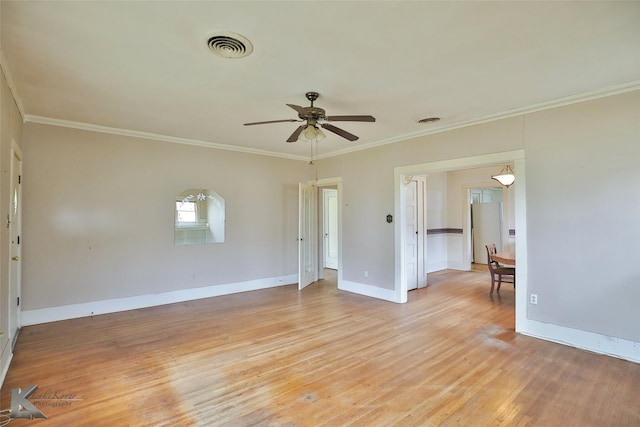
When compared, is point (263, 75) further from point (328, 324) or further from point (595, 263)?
point (595, 263)

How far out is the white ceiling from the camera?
2.07 m

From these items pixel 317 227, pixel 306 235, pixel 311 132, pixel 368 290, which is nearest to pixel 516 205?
pixel 311 132

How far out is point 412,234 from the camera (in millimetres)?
6281

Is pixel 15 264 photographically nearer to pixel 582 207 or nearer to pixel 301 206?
pixel 301 206

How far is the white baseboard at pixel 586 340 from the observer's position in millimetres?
3197

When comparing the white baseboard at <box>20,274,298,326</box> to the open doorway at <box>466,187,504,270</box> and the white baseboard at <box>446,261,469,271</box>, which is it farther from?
the open doorway at <box>466,187,504,270</box>

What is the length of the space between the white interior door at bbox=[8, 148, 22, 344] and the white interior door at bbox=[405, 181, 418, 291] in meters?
5.57

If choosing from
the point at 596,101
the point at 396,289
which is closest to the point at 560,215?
the point at 596,101

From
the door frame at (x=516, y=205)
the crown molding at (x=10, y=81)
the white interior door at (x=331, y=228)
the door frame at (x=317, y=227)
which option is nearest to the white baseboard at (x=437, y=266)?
the white interior door at (x=331, y=228)

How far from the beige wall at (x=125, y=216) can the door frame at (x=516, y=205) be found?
8.46 feet

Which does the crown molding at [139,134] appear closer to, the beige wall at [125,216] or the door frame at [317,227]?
the beige wall at [125,216]

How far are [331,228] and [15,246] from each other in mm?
6478

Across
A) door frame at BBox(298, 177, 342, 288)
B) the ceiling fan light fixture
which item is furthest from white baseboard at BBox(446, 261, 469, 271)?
the ceiling fan light fixture

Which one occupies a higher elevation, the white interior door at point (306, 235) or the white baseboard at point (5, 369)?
the white interior door at point (306, 235)
